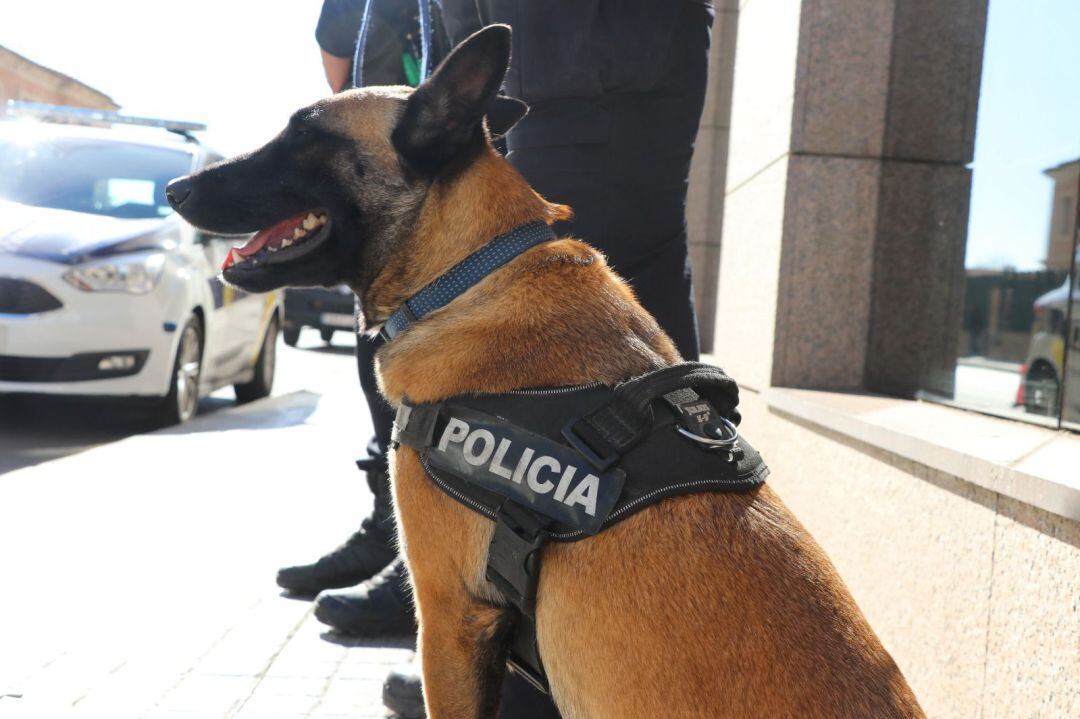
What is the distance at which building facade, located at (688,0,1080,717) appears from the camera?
2.64 m

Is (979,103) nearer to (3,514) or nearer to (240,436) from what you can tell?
(3,514)

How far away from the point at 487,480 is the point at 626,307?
502 millimetres

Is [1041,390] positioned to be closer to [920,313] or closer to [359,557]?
[920,313]

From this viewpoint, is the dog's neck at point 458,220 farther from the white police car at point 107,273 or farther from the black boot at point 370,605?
the white police car at point 107,273

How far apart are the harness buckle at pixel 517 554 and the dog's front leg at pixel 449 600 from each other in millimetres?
Result: 41

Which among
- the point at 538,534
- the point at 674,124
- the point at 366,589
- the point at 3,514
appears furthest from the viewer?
the point at 3,514

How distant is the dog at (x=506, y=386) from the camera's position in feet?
5.46

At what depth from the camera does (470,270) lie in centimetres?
221

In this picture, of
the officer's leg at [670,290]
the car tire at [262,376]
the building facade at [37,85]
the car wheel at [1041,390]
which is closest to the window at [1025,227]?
the car wheel at [1041,390]

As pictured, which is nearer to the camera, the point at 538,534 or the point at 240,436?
the point at 538,534

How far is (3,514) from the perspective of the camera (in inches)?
191

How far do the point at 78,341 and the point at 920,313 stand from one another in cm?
519

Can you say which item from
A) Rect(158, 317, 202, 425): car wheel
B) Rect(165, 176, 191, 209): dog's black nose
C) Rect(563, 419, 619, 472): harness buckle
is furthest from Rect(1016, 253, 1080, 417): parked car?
Rect(158, 317, 202, 425): car wheel

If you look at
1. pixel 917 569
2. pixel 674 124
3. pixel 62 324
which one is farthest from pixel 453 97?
pixel 62 324
